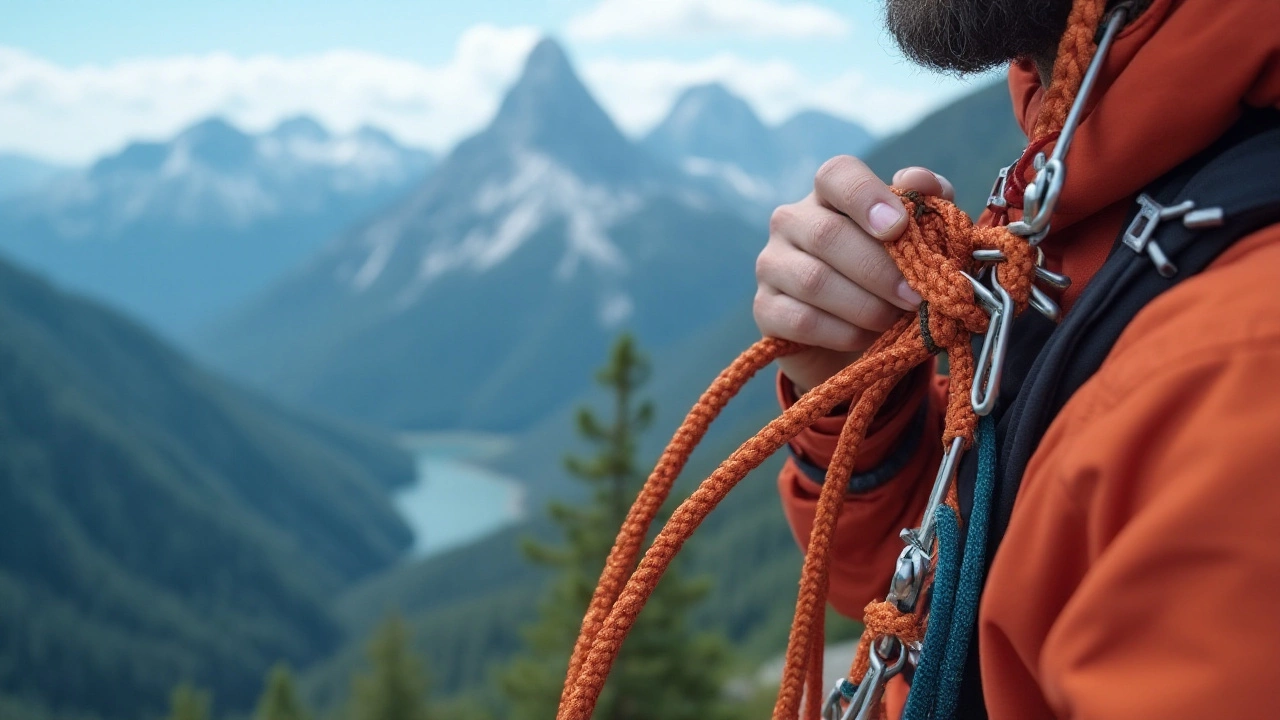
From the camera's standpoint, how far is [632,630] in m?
11.9

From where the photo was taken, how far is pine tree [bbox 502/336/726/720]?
41.0 ft

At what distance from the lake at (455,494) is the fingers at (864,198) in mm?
90211

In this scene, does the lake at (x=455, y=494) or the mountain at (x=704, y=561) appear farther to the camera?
the lake at (x=455, y=494)

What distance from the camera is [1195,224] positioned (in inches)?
39.7

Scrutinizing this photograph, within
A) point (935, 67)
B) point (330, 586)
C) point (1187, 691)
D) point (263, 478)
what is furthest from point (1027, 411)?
point (263, 478)

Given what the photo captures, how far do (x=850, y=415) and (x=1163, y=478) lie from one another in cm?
65

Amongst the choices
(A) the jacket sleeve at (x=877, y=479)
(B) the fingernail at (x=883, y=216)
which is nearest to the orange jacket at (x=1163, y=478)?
(B) the fingernail at (x=883, y=216)

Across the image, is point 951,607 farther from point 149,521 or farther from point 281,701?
point 149,521

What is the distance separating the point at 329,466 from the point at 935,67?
12358 centimetres

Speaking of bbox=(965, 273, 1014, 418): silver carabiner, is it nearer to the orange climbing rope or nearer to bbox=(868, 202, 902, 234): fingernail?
the orange climbing rope

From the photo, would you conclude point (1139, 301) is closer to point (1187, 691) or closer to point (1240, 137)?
point (1240, 137)

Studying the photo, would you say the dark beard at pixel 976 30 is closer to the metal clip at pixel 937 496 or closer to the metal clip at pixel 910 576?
the metal clip at pixel 937 496

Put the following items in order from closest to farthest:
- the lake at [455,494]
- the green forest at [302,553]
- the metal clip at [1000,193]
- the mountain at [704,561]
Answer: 1. the metal clip at [1000,193]
2. the green forest at [302,553]
3. the mountain at [704,561]
4. the lake at [455,494]

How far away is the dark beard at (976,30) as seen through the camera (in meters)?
1.27
